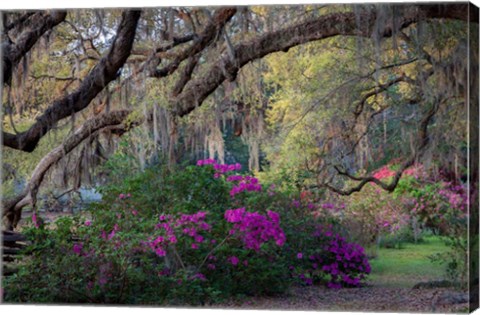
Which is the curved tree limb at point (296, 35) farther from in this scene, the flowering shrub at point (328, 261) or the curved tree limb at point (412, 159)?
the flowering shrub at point (328, 261)

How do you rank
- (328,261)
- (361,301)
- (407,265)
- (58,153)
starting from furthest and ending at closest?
(58,153) < (328,261) < (361,301) < (407,265)

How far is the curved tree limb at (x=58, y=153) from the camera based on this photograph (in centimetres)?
708

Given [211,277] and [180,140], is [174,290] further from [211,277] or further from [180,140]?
[180,140]

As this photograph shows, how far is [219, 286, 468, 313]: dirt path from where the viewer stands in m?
5.99

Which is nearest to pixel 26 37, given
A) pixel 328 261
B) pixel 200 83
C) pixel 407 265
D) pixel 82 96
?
pixel 82 96

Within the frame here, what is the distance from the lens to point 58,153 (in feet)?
24.0

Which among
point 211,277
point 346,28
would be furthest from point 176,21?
point 211,277

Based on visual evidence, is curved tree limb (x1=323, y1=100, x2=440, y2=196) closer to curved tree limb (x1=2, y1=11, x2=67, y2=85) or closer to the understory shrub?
the understory shrub

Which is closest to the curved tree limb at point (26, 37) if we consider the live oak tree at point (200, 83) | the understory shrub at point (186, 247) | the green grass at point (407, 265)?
the live oak tree at point (200, 83)

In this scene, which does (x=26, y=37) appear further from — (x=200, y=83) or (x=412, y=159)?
(x=412, y=159)

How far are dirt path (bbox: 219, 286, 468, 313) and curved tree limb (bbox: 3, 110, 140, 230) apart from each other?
63.9 inches

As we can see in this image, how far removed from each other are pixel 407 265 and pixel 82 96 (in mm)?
2510

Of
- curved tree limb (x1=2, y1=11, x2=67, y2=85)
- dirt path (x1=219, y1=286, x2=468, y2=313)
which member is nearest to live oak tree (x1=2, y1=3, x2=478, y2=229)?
curved tree limb (x1=2, y1=11, x2=67, y2=85)

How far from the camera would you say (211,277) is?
21.6ft
